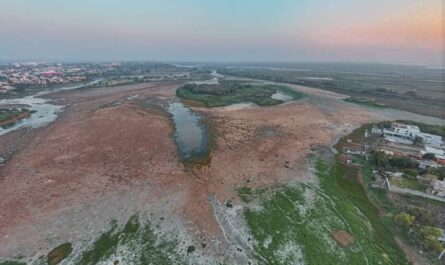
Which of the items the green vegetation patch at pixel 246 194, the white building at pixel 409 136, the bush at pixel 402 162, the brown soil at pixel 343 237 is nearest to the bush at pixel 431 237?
the brown soil at pixel 343 237

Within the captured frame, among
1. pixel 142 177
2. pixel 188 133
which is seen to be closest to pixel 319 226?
pixel 142 177

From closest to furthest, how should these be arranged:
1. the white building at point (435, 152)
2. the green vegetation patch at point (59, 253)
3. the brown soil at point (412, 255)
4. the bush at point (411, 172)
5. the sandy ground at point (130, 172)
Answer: the green vegetation patch at point (59, 253) < the brown soil at point (412, 255) < the sandy ground at point (130, 172) < the bush at point (411, 172) < the white building at point (435, 152)

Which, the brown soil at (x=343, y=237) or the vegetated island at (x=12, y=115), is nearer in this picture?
the brown soil at (x=343, y=237)

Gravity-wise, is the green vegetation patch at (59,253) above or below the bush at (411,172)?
below

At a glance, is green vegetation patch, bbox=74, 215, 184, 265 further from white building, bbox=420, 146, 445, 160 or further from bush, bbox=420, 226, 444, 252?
white building, bbox=420, 146, 445, 160

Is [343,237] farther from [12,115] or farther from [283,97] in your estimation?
[283,97]

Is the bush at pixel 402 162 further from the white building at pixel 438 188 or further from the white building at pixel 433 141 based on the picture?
the white building at pixel 433 141

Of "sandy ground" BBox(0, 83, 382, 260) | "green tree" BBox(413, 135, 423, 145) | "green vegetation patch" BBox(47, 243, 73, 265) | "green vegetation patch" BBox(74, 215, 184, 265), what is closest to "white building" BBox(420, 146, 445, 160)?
"green tree" BBox(413, 135, 423, 145)

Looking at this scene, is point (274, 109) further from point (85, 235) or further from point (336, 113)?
point (85, 235)
